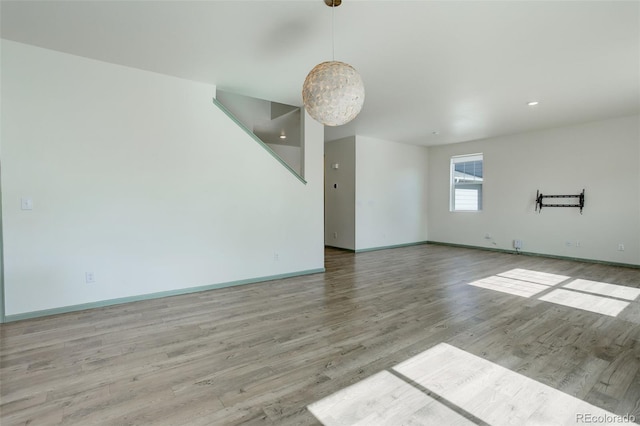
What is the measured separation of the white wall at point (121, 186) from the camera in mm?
2992

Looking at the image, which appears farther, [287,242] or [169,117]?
[287,242]

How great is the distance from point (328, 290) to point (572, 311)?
2.69 metres

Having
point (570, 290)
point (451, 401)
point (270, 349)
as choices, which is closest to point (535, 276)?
point (570, 290)

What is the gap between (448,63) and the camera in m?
3.33

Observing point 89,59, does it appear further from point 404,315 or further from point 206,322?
point 404,315

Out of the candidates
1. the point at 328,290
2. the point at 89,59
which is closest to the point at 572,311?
the point at 328,290

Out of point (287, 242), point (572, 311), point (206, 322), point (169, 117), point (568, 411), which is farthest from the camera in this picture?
point (287, 242)

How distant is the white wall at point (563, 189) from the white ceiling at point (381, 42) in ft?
4.49

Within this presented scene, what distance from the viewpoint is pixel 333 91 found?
211 centimetres

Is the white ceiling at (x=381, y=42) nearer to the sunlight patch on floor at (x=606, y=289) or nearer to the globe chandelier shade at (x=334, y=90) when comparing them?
the globe chandelier shade at (x=334, y=90)

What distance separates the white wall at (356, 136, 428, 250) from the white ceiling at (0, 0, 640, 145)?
2.67 m

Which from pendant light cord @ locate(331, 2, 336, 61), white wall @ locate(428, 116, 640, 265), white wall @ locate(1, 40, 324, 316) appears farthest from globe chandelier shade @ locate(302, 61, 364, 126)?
white wall @ locate(428, 116, 640, 265)

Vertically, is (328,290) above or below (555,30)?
below

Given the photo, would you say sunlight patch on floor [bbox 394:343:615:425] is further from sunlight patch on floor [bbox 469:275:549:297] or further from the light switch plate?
the light switch plate
